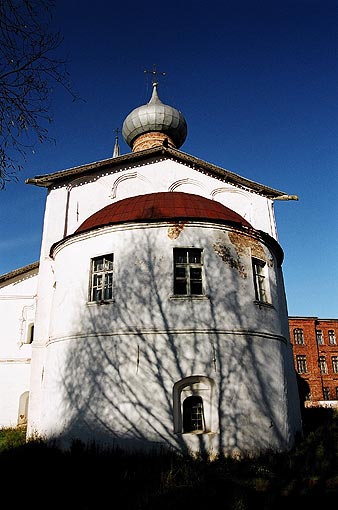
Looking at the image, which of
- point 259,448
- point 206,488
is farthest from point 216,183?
point 206,488

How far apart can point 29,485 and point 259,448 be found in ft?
15.9

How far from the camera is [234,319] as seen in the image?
32.1 feet

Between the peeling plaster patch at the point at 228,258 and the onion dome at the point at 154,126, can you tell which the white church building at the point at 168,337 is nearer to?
the peeling plaster patch at the point at 228,258

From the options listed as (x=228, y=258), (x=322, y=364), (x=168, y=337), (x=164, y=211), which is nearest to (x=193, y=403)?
(x=168, y=337)

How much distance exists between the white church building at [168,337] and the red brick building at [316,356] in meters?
23.2

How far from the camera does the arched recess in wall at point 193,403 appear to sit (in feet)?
29.5

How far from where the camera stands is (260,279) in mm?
11016

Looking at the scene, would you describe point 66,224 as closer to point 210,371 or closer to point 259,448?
point 210,371

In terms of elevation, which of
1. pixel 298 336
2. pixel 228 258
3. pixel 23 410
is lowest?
pixel 23 410

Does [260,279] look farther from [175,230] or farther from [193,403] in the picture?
[193,403]

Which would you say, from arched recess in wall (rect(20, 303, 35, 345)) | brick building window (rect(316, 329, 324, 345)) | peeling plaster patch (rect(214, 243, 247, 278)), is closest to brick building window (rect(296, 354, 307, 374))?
brick building window (rect(316, 329, 324, 345))

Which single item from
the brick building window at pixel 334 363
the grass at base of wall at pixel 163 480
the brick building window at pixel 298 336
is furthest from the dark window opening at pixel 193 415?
the brick building window at pixel 334 363

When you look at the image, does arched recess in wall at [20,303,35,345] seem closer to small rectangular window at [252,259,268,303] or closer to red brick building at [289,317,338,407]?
small rectangular window at [252,259,268,303]

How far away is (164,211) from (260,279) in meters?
3.14
